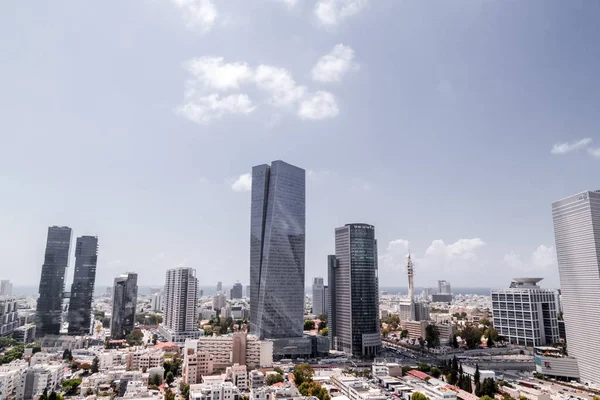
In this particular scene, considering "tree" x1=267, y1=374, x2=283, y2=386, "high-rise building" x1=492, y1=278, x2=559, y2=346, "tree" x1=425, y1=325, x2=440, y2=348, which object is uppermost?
"high-rise building" x1=492, y1=278, x2=559, y2=346

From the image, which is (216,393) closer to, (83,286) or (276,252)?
(276,252)

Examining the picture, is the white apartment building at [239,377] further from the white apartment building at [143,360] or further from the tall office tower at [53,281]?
the tall office tower at [53,281]

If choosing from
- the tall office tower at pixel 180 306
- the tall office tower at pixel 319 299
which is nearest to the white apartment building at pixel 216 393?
the tall office tower at pixel 180 306

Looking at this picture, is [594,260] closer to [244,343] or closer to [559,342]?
[559,342]

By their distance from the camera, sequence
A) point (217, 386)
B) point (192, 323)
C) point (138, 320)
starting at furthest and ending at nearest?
point (138, 320), point (192, 323), point (217, 386)

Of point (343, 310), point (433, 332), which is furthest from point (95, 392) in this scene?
point (433, 332)

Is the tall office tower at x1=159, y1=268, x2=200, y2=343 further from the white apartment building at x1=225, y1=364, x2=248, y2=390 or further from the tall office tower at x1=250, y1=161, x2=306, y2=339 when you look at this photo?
the white apartment building at x1=225, y1=364, x2=248, y2=390

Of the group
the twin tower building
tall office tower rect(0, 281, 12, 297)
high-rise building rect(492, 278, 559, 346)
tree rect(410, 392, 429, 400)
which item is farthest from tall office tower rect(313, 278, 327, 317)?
tall office tower rect(0, 281, 12, 297)
